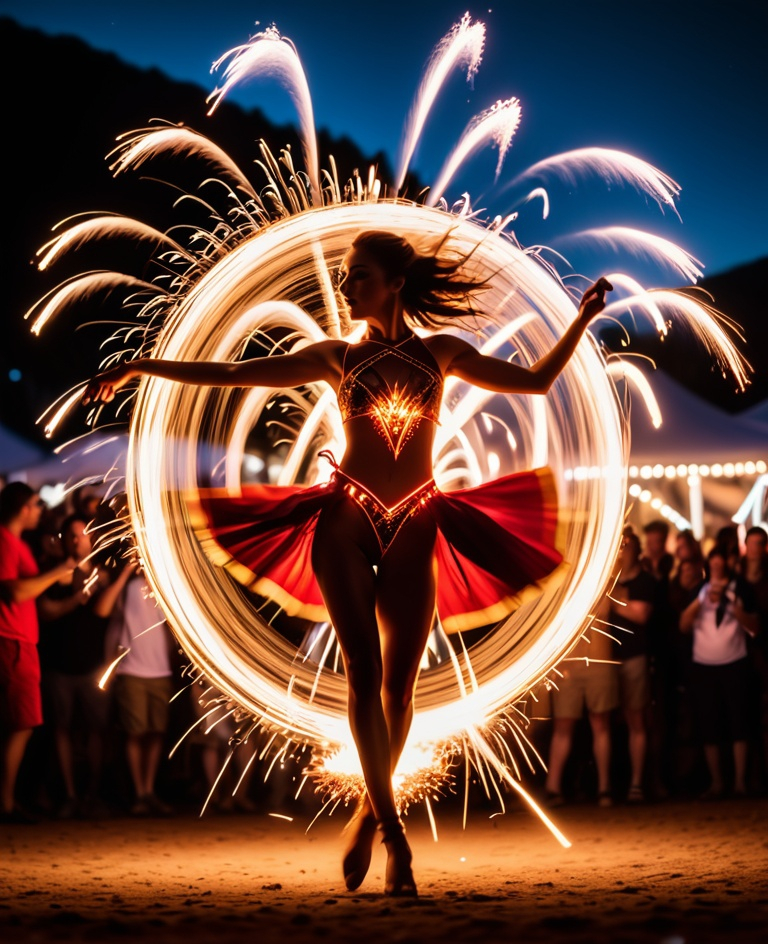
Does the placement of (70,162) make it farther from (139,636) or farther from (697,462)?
(139,636)

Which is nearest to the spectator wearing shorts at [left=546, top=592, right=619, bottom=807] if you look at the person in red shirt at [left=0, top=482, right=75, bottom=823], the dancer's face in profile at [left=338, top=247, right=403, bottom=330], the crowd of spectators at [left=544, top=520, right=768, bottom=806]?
the crowd of spectators at [left=544, top=520, right=768, bottom=806]

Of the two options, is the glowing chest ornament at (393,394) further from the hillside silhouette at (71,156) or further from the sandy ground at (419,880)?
the hillside silhouette at (71,156)

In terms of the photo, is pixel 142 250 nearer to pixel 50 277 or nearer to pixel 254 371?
pixel 50 277

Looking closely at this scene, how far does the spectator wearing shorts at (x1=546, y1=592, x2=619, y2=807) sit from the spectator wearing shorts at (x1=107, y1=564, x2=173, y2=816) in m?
2.28

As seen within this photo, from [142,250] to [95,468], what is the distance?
23.9 feet

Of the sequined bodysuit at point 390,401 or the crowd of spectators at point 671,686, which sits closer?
the sequined bodysuit at point 390,401

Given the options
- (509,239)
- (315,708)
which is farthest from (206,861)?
(509,239)

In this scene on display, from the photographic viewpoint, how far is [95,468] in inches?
497

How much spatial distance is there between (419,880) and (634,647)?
336 cm

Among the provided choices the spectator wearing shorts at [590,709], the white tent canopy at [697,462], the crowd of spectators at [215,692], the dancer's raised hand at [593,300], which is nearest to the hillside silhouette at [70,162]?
the white tent canopy at [697,462]

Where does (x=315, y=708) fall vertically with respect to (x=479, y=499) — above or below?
below

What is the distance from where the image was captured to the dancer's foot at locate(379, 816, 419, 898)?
4.64 metres

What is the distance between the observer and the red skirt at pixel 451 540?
509 cm

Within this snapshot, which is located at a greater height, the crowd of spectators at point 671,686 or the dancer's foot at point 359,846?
the crowd of spectators at point 671,686
